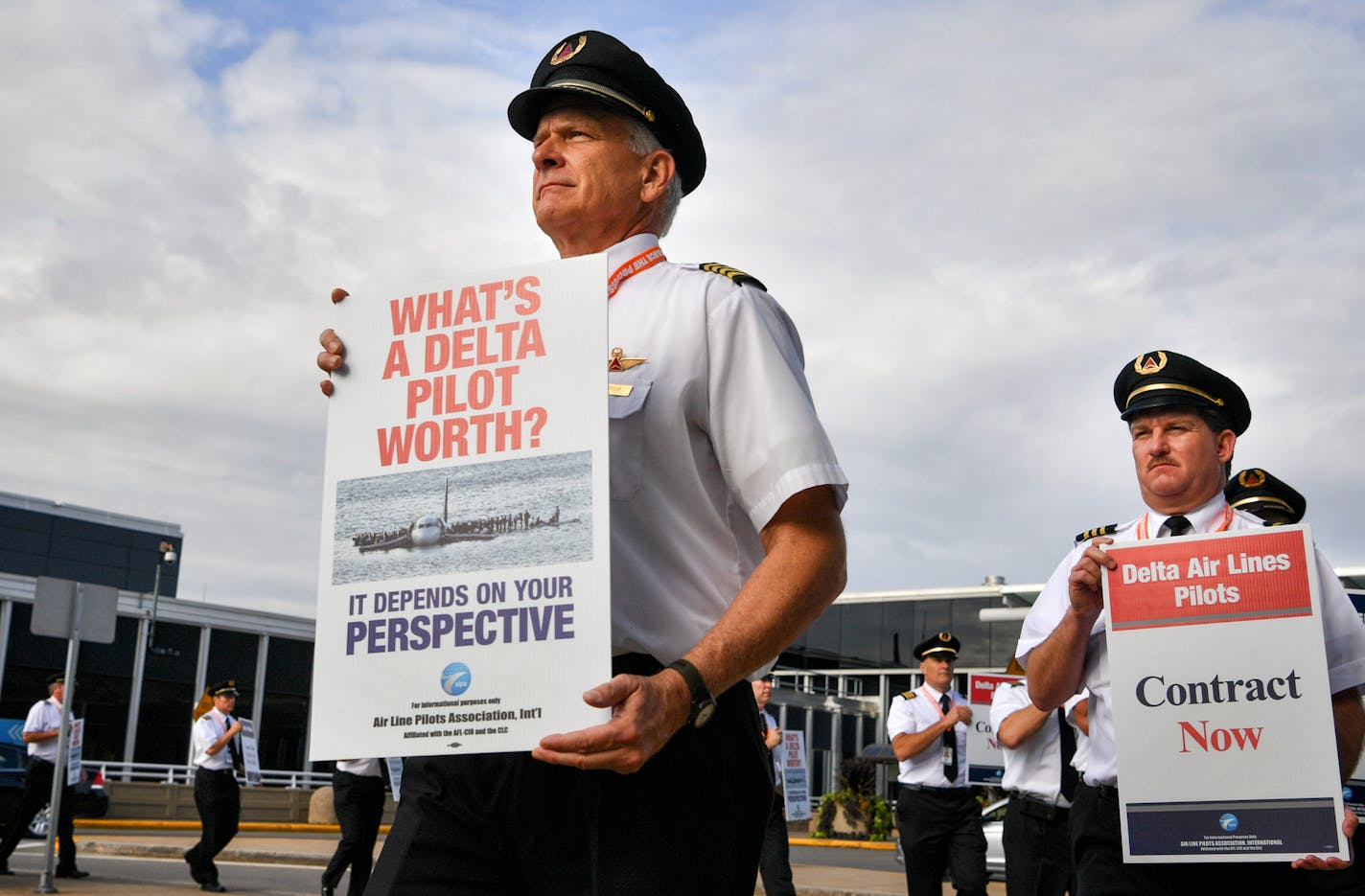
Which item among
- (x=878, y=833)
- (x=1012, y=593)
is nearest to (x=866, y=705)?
(x=1012, y=593)

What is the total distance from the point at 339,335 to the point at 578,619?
2.36 ft

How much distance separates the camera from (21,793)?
16.7 meters

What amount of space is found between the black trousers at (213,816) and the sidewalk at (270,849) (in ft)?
12.0

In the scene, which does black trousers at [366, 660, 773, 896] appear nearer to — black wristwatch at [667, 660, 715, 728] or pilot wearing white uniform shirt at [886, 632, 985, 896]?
black wristwatch at [667, 660, 715, 728]

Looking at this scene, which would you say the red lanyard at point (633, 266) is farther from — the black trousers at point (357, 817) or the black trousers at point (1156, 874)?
the black trousers at point (357, 817)

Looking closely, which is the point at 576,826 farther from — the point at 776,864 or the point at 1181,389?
the point at 776,864

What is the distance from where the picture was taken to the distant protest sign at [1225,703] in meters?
3.65

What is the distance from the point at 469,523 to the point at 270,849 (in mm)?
18284

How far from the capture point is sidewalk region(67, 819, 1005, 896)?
52.2 ft

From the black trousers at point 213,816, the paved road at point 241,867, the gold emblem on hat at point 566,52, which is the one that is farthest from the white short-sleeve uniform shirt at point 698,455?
the black trousers at point 213,816

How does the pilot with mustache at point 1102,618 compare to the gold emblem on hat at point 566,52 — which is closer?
the gold emblem on hat at point 566,52

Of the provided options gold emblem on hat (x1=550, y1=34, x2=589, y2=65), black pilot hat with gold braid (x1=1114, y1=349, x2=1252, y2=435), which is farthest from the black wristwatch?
black pilot hat with gold braid (x1=1114, y1=349, x2=1252, y2=435)

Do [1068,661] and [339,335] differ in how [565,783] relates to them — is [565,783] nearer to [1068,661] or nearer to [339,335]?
[339,335]

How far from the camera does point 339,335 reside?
2467 millimetres
